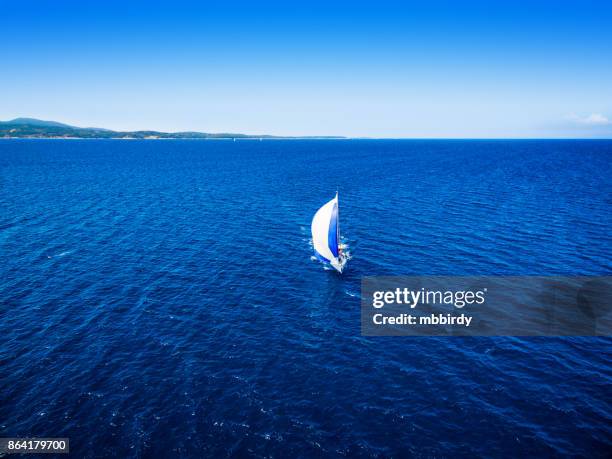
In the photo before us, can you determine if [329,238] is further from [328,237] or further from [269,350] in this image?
[269,350]

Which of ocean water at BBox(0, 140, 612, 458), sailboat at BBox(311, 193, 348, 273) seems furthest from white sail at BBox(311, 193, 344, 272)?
ocean water at BBox(0, 140, 612, 458)

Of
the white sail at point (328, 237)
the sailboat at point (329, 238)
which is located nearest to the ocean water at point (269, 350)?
the sailboat at point (329, 238)

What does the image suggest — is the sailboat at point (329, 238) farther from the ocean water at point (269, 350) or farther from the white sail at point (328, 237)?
the ocean water at point (269, 350)

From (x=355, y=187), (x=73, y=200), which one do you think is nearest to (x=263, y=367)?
(x=73, y=200)

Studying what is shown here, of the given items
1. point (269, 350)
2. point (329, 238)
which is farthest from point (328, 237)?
point (269, 350)

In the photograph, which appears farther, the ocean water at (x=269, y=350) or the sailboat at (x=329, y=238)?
the sailboat at (x=329, y=238)

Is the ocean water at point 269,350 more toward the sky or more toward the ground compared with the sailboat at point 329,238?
more toward the ground
